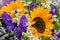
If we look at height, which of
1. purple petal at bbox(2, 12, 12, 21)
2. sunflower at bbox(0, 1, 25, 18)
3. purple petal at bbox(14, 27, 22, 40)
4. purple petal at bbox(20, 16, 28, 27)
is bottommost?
purple petal at bbox(14, 27, 22, 40)

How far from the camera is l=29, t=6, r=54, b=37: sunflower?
66 cm

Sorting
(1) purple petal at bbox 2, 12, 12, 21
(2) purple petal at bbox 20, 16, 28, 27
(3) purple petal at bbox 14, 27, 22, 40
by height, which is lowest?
(3) purple petal at bbox 14, 27, 22, 40

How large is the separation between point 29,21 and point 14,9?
0.22ft

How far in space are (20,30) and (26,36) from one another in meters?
0.03

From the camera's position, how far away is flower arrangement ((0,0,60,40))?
63cm

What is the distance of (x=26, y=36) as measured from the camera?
0.62 m

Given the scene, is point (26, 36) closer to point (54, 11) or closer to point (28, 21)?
point (28, 21)

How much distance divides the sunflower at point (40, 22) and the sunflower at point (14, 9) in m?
0.04

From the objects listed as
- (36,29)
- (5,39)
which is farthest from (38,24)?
(5,39)

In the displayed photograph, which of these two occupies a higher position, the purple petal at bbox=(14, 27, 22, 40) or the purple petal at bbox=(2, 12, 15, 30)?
the purple petal at bbox=(2, 12, 15, 30)

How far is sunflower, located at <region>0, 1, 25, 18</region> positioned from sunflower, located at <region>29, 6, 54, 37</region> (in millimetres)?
37

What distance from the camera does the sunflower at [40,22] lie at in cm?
66

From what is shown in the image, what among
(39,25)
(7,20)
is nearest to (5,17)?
(7,20)

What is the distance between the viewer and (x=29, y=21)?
65 cm
